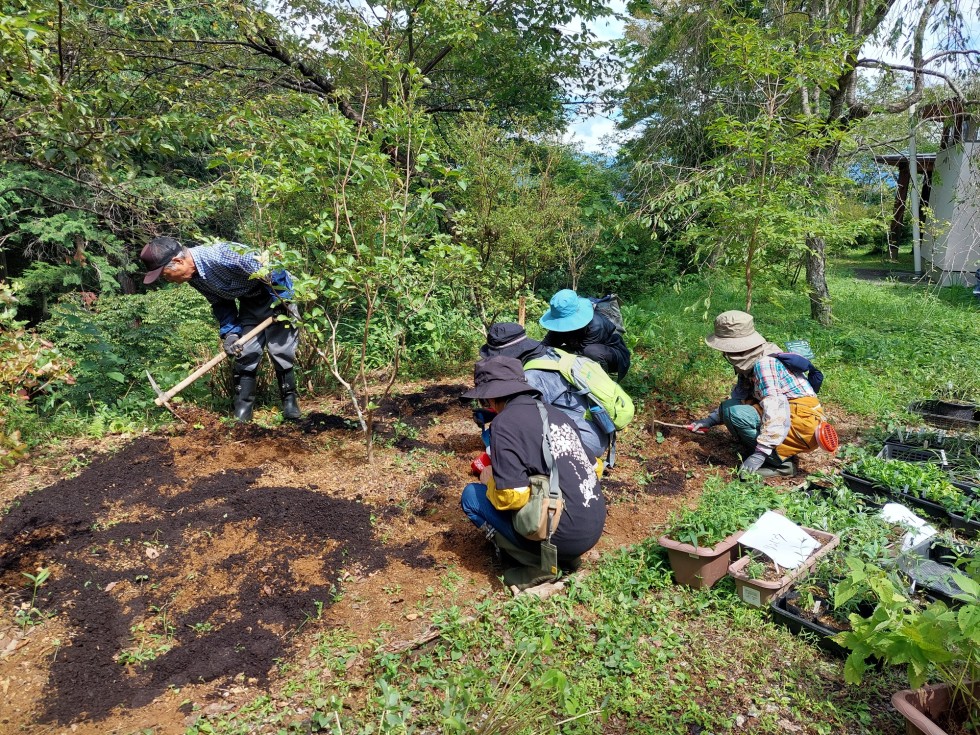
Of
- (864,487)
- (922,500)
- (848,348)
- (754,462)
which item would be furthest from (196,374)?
(848,348)

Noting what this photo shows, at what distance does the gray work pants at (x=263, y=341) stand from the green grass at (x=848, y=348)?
3341 millimetres

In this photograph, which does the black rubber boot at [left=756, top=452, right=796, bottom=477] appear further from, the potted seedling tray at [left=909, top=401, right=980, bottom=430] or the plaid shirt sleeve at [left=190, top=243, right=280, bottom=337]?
the plaid shirt sleeve at [left=190, top=243, right=280, bottom=337]

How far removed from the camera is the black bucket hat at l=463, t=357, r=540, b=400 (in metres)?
2.75

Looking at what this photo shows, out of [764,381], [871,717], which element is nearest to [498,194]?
[764,381]

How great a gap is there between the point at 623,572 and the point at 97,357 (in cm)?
472

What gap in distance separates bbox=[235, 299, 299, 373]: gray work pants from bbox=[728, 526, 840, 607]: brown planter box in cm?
379

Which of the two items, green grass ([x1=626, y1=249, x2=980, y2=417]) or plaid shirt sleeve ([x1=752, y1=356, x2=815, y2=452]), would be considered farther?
green grass ([x1=626, y1=249, x2=980, y2=417])

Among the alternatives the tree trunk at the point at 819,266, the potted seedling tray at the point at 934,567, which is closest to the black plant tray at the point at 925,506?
the potted seedling tray at the point at 934,567

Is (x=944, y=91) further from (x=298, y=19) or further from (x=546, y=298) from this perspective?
(x=298, y=19)

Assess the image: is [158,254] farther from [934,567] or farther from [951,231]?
[951,231]

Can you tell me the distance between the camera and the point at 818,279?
7.78m

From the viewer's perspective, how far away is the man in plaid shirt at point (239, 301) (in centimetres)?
441

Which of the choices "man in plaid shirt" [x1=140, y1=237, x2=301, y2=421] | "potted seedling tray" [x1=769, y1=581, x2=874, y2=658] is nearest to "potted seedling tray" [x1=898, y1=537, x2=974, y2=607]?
"potted seedling tray" [x1=769, y1=581, x2=874, y2=658]

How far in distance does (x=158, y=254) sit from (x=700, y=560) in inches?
167
